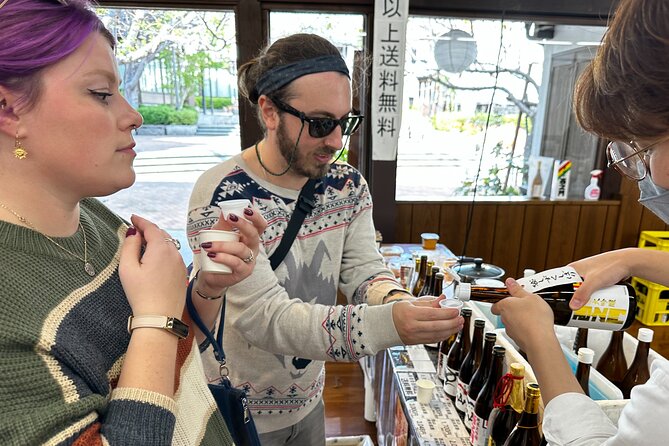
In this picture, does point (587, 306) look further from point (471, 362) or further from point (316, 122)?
point (316, 122)

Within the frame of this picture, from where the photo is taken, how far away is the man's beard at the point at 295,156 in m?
1.29

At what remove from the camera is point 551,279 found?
123 cm

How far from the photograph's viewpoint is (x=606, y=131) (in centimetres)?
79

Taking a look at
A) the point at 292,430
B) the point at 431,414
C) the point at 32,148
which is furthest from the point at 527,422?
the point at 32,148

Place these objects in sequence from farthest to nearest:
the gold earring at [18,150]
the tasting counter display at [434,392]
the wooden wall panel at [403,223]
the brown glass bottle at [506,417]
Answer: the wooden wall panel at [403,223] < the tasting counter display at [434,392] < the brown glass bottle at [506,417] < the gold earring at [18,150]

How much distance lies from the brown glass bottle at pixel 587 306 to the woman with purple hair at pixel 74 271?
828 millimetres

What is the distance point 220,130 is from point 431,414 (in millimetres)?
3069

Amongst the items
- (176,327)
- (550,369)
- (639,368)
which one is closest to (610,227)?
(639,368)

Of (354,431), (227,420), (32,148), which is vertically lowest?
(354,431)

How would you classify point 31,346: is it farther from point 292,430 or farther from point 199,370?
point 292,430

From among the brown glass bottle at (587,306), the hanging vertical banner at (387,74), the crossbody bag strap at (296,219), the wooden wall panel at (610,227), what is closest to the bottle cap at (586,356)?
the brown glass bottle at (587,306)

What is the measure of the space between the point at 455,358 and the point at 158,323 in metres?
1.23

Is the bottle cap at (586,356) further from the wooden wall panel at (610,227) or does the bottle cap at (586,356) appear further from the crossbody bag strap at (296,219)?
the wooden wall panel at (610,227)

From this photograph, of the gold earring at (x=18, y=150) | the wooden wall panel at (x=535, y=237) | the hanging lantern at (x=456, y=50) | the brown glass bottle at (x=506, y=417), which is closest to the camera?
the gold earring at (x=18, y=150)
